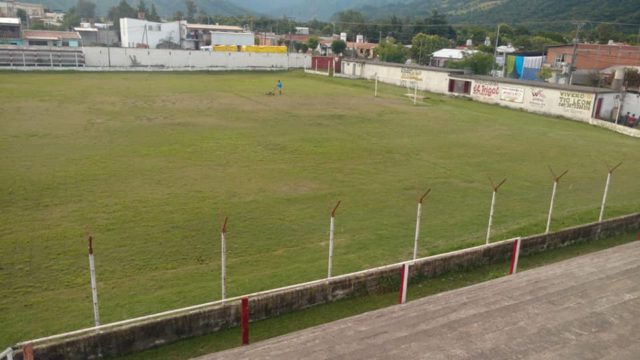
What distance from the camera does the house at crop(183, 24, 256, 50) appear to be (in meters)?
87.9

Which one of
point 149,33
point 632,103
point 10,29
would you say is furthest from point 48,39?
point 632,103

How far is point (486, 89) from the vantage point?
39375mm

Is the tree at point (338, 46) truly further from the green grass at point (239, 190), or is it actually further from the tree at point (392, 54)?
the green grass at point (239, 190)

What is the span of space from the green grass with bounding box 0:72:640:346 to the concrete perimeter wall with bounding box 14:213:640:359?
1010 millimetres

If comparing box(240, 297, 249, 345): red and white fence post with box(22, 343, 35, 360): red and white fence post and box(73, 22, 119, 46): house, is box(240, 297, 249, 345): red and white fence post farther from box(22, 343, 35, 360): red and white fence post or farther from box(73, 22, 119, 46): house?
box(73, 22, 119, 46): house

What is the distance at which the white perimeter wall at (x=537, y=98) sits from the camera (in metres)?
32.1

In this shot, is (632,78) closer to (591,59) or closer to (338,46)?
(591,59)

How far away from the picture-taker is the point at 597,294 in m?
9.22

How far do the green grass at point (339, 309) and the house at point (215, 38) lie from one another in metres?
82.1

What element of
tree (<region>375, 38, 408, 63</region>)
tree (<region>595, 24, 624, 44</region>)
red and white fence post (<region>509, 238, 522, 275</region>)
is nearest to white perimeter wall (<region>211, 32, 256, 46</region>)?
tree (<region>375, 38, 408, 63</region>)

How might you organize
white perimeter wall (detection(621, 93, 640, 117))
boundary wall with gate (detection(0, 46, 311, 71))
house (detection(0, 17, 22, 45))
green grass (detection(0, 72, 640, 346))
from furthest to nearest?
house (detection(0, 17, 22, 45))
boundary wall with gate (detection(0, 46, 311, 71))
white perimeter wall (detection(621, 93, 640, 117))
green grass (detection(0, 72, 640, 346))

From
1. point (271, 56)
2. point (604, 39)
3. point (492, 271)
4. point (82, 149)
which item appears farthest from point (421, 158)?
point (604, 39)

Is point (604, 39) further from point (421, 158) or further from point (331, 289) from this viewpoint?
point (331, 289)

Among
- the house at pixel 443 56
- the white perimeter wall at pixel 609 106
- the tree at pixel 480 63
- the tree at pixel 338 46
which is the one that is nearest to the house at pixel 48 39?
the tree at pixel 338 46
